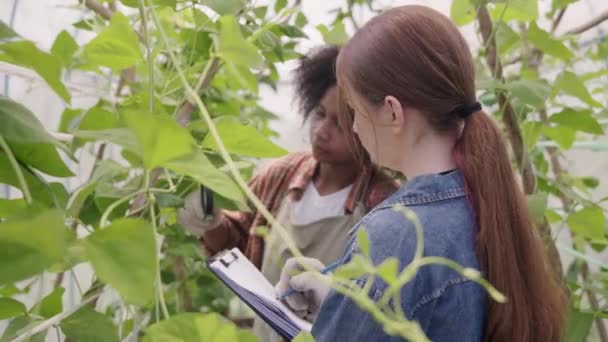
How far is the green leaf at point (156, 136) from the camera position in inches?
9.9

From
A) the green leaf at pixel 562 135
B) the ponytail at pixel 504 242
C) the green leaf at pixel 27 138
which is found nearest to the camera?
the green leaf at pixel 27 138

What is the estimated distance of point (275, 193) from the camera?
1.06 m

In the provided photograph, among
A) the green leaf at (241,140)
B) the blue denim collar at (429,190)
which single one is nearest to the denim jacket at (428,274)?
the blue denim collar at (429,190)

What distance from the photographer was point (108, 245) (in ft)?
0.83

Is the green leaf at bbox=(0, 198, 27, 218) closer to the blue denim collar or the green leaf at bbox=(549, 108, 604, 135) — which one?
the blue denim collar

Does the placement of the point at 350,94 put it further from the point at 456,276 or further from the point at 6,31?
the point at 6,31

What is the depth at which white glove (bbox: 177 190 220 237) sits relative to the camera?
804 mm

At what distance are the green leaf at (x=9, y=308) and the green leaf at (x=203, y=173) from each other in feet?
0.68

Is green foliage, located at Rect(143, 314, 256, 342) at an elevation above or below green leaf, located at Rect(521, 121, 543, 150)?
above

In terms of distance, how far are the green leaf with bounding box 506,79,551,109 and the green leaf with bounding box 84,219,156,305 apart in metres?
0.63

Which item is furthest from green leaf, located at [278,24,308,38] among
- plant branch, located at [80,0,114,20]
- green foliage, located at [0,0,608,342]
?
plant branch, located at [80,0,114,20]

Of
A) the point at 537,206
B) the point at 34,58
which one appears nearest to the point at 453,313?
the point at 537,206

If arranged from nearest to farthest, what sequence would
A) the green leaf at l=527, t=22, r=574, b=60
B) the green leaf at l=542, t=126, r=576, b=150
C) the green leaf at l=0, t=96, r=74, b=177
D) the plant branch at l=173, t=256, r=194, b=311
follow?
1. the green leaf at l=0, t=96, r=74, b=177
2. the green leaf at l=527, t=22, r=574, b=60
3. the green leaf at l=542, t=126, r=576, b=150
4. the plant branch at l=173, t=256, r=194, b=311

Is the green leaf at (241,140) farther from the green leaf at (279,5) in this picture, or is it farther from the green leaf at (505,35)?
the green leaf at (505,35)
